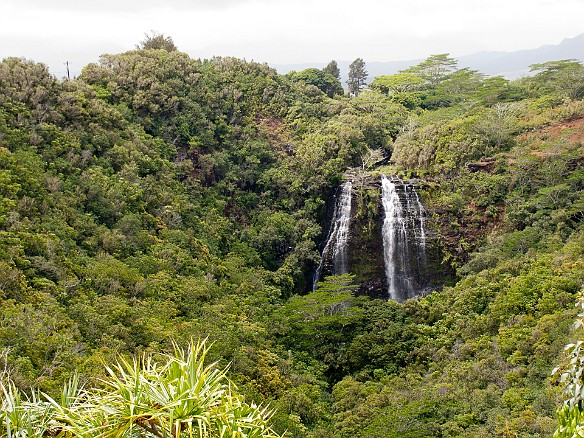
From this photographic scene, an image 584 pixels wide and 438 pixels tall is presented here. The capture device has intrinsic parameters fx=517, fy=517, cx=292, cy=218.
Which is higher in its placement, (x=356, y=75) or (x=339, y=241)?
(x=356, y=75)

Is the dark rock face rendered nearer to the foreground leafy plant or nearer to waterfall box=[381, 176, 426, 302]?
waterfall box=[381, 176, 426, 302]

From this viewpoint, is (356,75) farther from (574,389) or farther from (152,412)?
(152,412)

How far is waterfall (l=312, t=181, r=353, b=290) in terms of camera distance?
26.1m

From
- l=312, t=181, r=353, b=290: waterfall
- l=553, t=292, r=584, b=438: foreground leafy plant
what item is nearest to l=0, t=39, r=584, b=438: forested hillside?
l=312, t=181, r=353, b=290: waterfall

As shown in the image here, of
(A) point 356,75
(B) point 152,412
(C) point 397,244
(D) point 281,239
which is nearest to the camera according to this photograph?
(B) point 152,412

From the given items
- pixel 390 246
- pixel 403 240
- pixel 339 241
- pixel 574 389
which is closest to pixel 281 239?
pixel 339 241

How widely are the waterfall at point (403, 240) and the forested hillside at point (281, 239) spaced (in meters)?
0.87

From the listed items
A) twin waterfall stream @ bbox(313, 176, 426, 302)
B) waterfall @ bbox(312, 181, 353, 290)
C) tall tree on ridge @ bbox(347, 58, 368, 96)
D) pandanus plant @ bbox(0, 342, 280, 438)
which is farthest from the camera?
tall tree on ridge @ bbox(347, 58, 368, 96)

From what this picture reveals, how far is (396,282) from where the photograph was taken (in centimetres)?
2522

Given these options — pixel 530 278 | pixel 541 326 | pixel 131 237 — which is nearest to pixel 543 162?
pixel 530 278

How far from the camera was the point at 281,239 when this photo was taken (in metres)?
26.5

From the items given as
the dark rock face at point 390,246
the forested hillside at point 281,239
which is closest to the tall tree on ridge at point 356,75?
the forested hillside at point 281,239

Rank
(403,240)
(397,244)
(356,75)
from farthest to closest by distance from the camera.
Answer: (356,75) < (397,244) < (403,240)

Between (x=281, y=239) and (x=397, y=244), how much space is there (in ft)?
19.1
